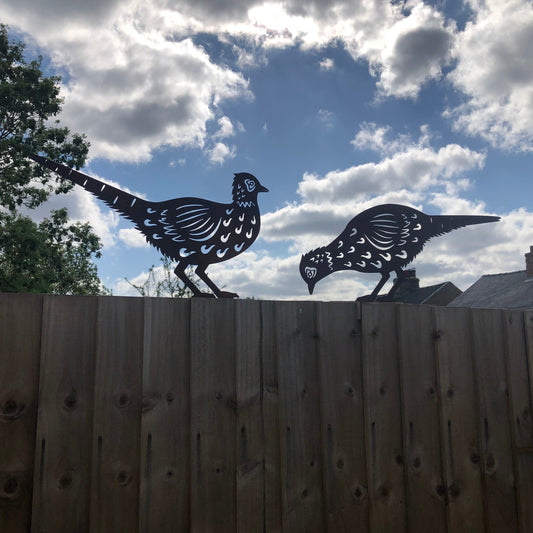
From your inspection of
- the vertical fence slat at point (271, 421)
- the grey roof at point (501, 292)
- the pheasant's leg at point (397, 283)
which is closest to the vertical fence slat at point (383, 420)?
the vertical fence slat at point (271, 421)

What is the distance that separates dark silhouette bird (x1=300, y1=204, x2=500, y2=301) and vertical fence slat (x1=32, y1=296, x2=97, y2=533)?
246 centimetres

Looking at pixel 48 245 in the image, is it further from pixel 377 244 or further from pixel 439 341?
pixel 439 341

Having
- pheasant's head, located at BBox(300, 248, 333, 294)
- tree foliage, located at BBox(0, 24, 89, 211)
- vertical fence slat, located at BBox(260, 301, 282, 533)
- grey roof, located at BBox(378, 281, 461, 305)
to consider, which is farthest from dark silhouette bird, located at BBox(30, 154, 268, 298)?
grey roof, located at BBox(378, 281, 461, 305)

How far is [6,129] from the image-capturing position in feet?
47.2

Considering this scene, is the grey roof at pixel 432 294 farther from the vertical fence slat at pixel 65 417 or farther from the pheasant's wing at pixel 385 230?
the vertical fence slat at pixel 65 417

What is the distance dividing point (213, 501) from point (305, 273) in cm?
243

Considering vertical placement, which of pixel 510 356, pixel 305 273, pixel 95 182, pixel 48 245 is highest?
pixel 48 245

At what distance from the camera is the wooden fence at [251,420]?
1.86m

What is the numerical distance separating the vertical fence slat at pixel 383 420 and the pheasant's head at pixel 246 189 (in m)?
1.66

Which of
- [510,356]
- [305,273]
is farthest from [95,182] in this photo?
[510,356]

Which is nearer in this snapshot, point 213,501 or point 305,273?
point 213,501

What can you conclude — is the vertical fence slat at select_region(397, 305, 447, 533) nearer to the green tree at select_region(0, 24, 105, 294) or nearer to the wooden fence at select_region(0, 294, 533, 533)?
the wooden fence at select_region(0, 294, 533, 533)

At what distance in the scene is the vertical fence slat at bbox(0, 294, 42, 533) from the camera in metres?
1.80

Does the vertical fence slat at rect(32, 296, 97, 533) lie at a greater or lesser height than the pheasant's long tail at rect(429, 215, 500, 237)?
lesser
